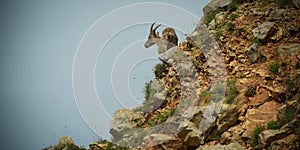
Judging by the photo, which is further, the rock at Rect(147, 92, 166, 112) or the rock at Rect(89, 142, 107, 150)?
the rock at Rect(147, 92, 166, 112)

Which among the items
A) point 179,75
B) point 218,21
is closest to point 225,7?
point 218,21

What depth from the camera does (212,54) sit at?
1658 centimetres

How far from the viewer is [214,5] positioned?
19906 millimetres

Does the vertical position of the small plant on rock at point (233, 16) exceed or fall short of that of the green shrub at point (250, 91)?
it exceeds it

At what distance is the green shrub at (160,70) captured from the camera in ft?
58.1

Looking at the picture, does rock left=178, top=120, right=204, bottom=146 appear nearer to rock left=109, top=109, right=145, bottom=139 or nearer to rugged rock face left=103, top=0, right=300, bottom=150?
rugged rock face left=103, top=0, right=300, bottom=150

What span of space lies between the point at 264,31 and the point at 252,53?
1339mm

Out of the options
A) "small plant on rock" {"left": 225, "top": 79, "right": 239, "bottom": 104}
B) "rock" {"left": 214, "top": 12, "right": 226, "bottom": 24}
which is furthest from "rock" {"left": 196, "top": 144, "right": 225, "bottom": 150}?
"rock" {"left": 214, "top": 12, "right": 226, "bottom": 24}

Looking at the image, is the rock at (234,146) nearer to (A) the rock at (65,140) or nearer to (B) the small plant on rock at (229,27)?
(B) the small plant on rock at (229,27)

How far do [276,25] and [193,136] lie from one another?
7.66 m

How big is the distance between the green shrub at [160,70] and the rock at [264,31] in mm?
5465

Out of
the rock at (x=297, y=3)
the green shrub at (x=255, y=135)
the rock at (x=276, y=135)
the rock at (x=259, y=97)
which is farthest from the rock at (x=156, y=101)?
the rock at (x=297, y=3)

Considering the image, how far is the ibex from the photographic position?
1947 cm

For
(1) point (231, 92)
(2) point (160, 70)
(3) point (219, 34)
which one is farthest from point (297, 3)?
(2) point (160, 70)
